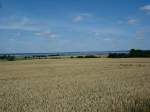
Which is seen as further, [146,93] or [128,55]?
[128,55]

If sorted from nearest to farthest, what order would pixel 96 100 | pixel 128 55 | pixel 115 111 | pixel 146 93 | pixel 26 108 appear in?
pixel 115 111 < pixel 26 108 < pixel 96 100 < pixel 146 93 < pixel 128 55

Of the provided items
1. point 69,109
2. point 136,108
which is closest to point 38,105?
point 69,109

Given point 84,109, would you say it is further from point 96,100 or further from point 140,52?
point 140,52

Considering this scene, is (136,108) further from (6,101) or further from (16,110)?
(6,101)

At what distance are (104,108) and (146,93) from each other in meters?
3.96

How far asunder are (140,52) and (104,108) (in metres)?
70.5

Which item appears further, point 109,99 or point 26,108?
point 109,99

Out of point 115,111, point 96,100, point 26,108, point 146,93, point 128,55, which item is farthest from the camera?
point 128,55

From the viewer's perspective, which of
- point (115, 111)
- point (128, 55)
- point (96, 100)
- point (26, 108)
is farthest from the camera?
point (128, 55)

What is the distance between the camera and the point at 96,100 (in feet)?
34.5

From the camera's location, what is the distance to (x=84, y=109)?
878 cm

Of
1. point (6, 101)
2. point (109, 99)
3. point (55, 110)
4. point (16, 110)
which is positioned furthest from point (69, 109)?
point (6, 101)

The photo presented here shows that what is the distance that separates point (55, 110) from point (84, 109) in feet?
3.18

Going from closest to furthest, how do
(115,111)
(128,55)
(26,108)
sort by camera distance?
(115,111)
(26,108)
(128,55)
